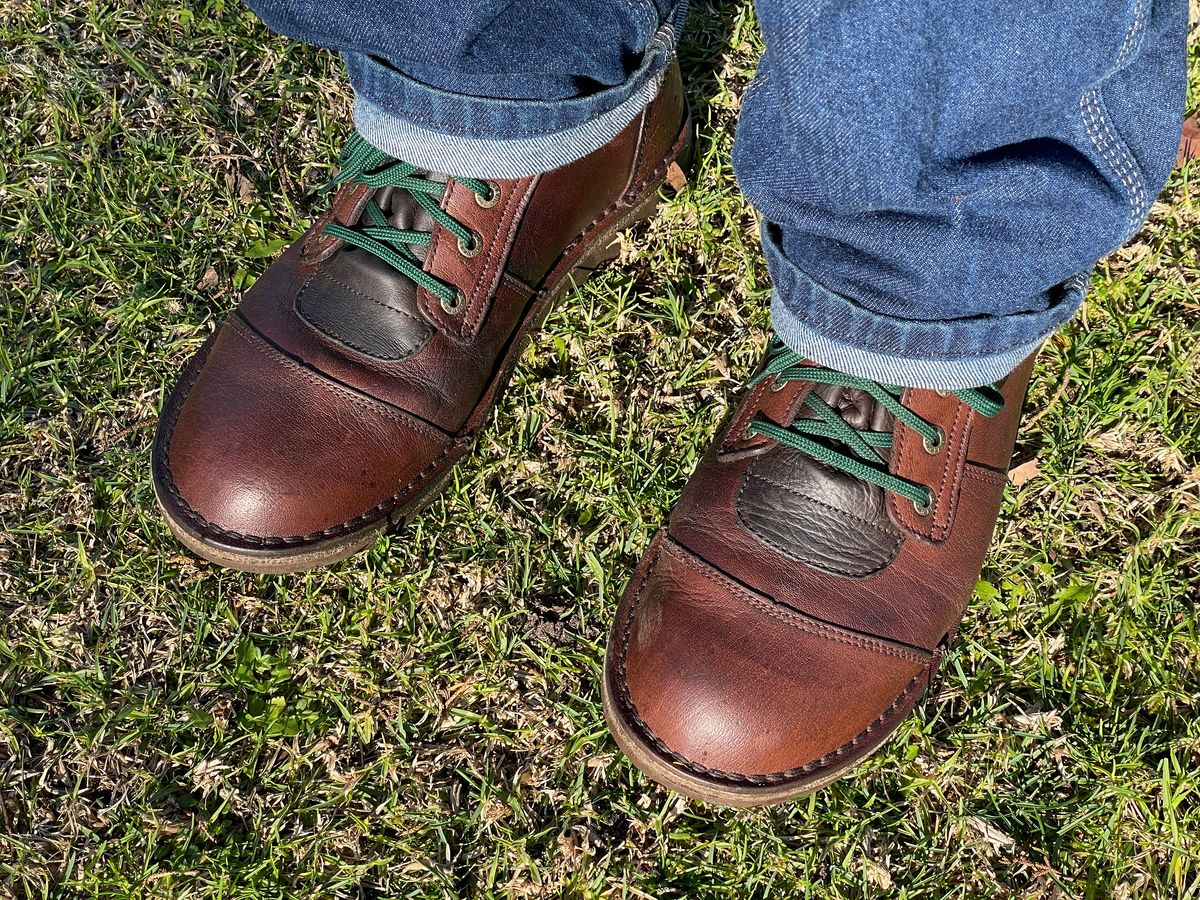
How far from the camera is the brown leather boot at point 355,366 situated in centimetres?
187

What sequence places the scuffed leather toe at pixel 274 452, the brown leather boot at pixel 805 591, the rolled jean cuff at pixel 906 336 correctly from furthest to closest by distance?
the scuffed leather toe at pixel 274 452 → the brown leather boot at pixel 805 591 → the rolled jean cuff at pixel 906 336

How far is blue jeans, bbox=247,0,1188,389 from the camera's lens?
130 cm

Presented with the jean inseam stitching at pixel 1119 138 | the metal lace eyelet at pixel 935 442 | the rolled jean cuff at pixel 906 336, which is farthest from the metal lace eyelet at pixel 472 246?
the jean inseam stitching at pixel 1119 138

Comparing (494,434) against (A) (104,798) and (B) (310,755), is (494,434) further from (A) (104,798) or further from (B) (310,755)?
(A) (104,798)

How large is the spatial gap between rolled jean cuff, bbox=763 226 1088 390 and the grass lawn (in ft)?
1.86

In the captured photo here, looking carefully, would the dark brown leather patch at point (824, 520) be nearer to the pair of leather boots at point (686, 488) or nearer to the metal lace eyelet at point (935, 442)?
the pair of leather boots at point (686, 488)

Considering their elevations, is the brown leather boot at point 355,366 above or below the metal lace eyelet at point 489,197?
below

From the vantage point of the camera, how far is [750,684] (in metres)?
1.70

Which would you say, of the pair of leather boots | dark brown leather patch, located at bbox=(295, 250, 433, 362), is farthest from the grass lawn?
dark brown leather patch, located at bbox=(295, 250, 433, 362)

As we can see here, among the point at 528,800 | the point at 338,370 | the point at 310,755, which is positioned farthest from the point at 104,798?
the point at 338,370

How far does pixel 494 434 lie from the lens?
224 cm

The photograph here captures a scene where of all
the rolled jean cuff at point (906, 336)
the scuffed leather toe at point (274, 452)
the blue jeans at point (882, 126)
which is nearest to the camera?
the blue jeans at point (882, 126)

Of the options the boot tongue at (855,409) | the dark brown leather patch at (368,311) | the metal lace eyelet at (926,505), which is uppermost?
the boot tongue at (855,409)

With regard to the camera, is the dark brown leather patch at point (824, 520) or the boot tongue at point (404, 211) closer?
the dark brown leather patch at point (824, 520)
